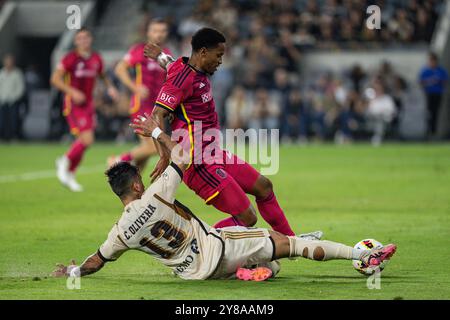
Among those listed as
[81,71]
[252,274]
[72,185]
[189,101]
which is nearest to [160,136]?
[189,101]

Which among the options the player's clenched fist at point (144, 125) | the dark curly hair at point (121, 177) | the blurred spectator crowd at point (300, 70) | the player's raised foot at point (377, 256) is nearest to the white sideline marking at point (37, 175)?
the blurred spectator crowd at point (300, 70)

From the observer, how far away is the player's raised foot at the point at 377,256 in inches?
395

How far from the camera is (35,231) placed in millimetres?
14039

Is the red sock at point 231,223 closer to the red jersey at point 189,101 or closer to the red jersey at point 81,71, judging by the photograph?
the red jersey at point 189,101

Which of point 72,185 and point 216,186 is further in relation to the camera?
point 72,185

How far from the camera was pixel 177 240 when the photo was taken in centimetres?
970

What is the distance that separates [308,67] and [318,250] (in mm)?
26855

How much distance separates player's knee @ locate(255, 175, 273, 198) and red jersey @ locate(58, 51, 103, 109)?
377 inches

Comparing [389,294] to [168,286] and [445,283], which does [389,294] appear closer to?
[445,283]

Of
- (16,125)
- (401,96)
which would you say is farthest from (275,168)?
(16,125)

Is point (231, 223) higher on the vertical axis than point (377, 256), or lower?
higher

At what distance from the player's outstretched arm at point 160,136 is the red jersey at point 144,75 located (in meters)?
9.22

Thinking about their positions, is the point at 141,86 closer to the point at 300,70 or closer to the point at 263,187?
the point at 263,187

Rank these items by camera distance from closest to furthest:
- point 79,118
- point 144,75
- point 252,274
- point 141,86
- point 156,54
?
1. point 252,274
2. point 156,54
3. point 141,86
4. point 144,75
5. point 79,118
